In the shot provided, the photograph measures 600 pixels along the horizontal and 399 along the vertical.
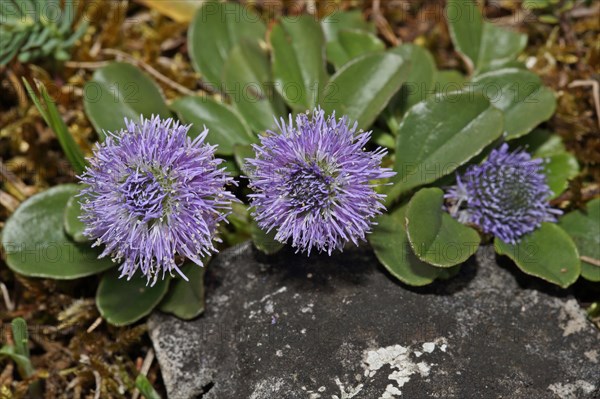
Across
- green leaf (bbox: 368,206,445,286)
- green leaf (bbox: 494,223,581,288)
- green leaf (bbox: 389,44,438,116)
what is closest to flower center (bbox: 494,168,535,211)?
green leaf (bbox: 494,223,581,288)

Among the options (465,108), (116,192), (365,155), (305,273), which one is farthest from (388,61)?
(116,192)

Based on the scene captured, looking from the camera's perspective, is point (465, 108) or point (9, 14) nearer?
point (465, 108)

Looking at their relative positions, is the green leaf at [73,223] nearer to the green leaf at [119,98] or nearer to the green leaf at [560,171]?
the green leaf at [119,98]

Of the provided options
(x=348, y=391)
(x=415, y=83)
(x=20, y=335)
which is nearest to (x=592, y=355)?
(x=348, y=391)

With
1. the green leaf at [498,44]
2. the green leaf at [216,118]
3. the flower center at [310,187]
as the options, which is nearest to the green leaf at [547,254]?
the flower center at [310,187]

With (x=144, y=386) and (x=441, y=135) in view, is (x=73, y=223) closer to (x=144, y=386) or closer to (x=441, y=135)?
(x=144, y=386)

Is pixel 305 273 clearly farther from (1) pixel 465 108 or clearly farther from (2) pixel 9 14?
(2) pixel 9 14

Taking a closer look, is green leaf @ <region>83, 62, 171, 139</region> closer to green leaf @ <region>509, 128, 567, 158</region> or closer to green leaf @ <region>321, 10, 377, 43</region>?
green leaf @ <region>321, 10, 377, 43</region>
